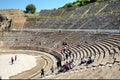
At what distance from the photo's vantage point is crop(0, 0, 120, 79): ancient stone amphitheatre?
88.1ft

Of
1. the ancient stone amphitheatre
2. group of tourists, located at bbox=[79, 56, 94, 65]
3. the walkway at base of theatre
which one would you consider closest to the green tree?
the ancient stone amphitheatre

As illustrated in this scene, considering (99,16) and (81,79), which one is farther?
(99,16)

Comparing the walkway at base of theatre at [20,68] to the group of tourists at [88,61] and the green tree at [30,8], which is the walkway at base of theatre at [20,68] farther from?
the green tree at [30,8]

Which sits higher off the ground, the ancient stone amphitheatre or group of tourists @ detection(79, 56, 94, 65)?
the ancient stone amphitheatre

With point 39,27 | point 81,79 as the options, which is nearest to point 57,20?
point 39,27

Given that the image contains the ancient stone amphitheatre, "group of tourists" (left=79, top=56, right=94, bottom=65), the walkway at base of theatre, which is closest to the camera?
"group of tourists" (left=79, top=56, right=94, bottom=65)

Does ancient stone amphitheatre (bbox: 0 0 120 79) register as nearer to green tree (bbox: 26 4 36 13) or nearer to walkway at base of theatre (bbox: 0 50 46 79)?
walkway at base of theatre (bbox: 0 50 46 79)

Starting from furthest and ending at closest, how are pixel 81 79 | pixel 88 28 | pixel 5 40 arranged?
pixel 5 40, pixel 88 28, pixel 81 79

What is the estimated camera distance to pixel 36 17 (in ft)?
185

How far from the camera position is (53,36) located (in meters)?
43.1

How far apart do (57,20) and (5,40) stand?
43.9 ft

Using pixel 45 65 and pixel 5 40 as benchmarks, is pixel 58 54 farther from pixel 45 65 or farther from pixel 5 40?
pixel 5 40

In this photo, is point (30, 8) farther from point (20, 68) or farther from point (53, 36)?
point (20, 68)

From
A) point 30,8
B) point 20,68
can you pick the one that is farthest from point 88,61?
point 30,8
